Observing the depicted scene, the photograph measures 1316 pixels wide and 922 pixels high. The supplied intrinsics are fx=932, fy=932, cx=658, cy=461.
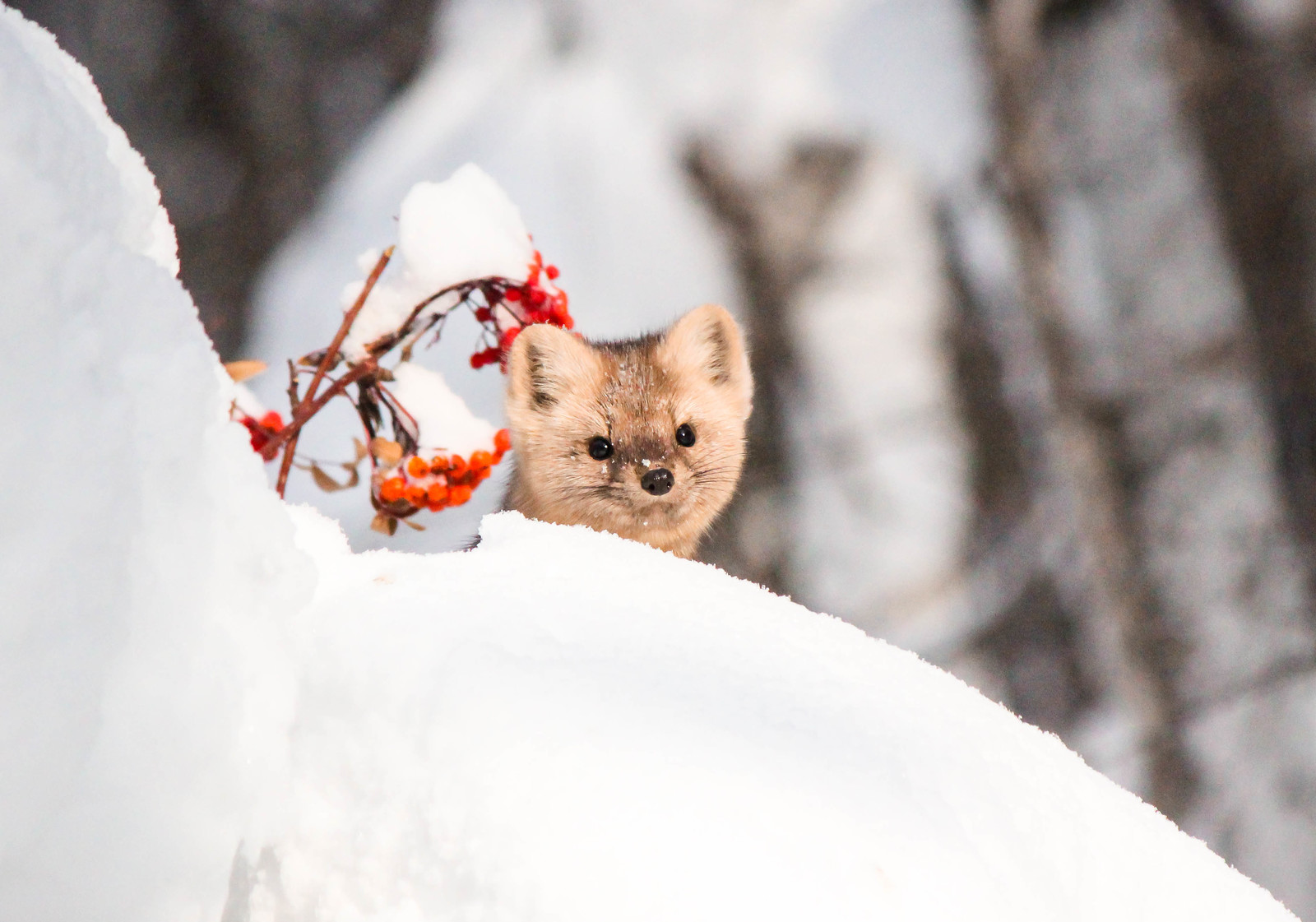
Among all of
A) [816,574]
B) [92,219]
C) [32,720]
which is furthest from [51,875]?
[816,574]

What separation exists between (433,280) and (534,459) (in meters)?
0.25

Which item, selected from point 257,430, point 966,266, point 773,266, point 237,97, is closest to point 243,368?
point 257,430

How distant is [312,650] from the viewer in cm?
25

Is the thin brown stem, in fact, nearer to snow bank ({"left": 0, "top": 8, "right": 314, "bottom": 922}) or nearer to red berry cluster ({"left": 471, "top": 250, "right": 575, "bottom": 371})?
red berry cluster ({"left": 471, "top": 250, "right": 575, "bottom": 371})

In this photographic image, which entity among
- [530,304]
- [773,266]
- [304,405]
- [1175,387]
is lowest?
[304,405]

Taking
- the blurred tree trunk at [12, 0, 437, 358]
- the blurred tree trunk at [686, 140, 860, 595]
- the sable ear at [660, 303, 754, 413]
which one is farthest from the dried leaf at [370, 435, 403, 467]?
the blurred tree trunk at [686, 140, 860, 595]

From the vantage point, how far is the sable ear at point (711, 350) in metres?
0.83

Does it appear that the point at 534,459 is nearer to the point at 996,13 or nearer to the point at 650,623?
the point at 650,623

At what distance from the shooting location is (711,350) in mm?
854

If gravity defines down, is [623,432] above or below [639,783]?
above

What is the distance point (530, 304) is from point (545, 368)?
0.56 feet

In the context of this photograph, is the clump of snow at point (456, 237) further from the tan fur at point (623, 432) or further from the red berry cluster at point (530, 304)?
the tan fur at point (623, 432)

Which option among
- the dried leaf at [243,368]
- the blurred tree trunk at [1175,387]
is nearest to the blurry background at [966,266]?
the blurred tree trunk at [1175,387]

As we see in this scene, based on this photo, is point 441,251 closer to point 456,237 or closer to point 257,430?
point 456,237
